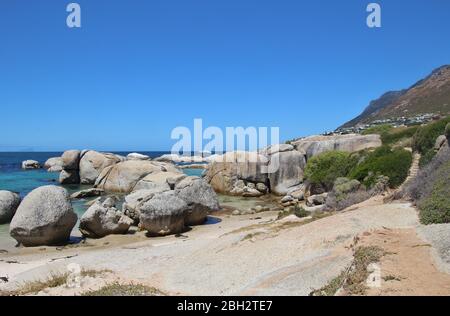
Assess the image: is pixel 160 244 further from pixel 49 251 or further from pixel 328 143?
pixel 328 143

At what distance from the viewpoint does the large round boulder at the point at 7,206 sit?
79.6 feet

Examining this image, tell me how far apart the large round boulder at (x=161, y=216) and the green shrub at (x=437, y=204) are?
11314 millimetres

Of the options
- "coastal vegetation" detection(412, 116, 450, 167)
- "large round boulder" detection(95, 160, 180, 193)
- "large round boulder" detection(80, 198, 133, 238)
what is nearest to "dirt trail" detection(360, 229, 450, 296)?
"large round boulder" detection(80, 198, 133, 238)

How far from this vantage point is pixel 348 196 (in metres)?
20.8

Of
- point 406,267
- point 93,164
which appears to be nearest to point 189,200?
point 406,267

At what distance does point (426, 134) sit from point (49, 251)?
21697 millimetres

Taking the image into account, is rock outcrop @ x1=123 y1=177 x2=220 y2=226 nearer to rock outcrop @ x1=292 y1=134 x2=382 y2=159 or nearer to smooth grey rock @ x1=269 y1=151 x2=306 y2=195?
smooth grey rock @ x1=269 y1=151 x2=306 y2=195

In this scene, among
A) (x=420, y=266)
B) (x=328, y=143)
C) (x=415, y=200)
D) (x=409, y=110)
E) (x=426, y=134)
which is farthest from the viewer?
(x=409, y=110)

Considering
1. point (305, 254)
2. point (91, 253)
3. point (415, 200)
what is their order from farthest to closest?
point (91, 253) → point (415, 200) → point (305, 254)

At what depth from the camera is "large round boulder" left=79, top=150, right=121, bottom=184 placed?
46094 millimetres

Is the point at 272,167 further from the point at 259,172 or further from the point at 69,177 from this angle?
the point at 69,177

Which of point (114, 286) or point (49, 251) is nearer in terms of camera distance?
point (114, 286)

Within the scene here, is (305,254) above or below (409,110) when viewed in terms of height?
below
